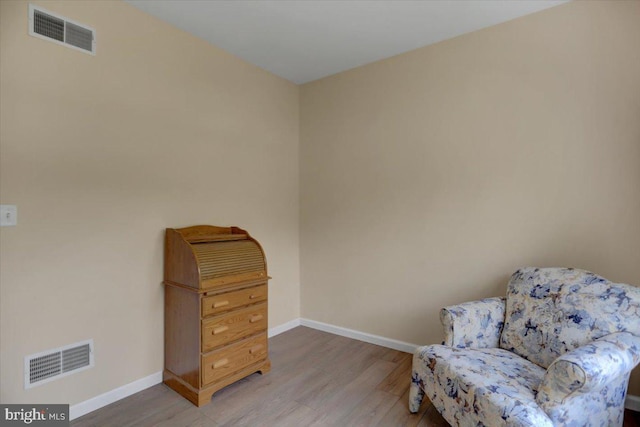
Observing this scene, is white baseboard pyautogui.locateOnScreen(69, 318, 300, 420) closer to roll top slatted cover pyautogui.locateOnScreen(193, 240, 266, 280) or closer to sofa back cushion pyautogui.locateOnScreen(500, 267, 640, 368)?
roll top slatted cover pyautogui.locateOnScreen(193, 240, 266, 280)

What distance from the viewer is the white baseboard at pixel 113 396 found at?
77.6 inches

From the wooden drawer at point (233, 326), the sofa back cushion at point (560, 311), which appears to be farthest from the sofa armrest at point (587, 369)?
the wooden drawer at point (233, 326)

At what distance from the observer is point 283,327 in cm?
341

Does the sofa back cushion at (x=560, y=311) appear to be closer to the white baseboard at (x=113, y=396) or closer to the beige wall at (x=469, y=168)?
the beige wall at (x=469, y=168)

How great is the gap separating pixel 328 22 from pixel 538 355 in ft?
8.45

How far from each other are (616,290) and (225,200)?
2.70 metres

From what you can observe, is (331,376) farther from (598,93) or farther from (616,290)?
(598,93)

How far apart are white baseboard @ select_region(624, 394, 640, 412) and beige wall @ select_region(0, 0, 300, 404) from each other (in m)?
3.00

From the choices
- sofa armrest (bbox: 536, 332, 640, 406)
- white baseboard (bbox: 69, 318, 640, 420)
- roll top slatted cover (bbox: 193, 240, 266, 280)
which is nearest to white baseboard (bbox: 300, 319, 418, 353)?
white baseboard (bbox: 69, 318, 640, 420)

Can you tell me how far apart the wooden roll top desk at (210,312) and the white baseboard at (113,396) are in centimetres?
10

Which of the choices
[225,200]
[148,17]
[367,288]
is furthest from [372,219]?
[148,17]

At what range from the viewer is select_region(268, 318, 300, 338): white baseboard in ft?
10.8

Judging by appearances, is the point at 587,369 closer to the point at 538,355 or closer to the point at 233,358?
the point at 538,355

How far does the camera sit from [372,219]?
3.11m
